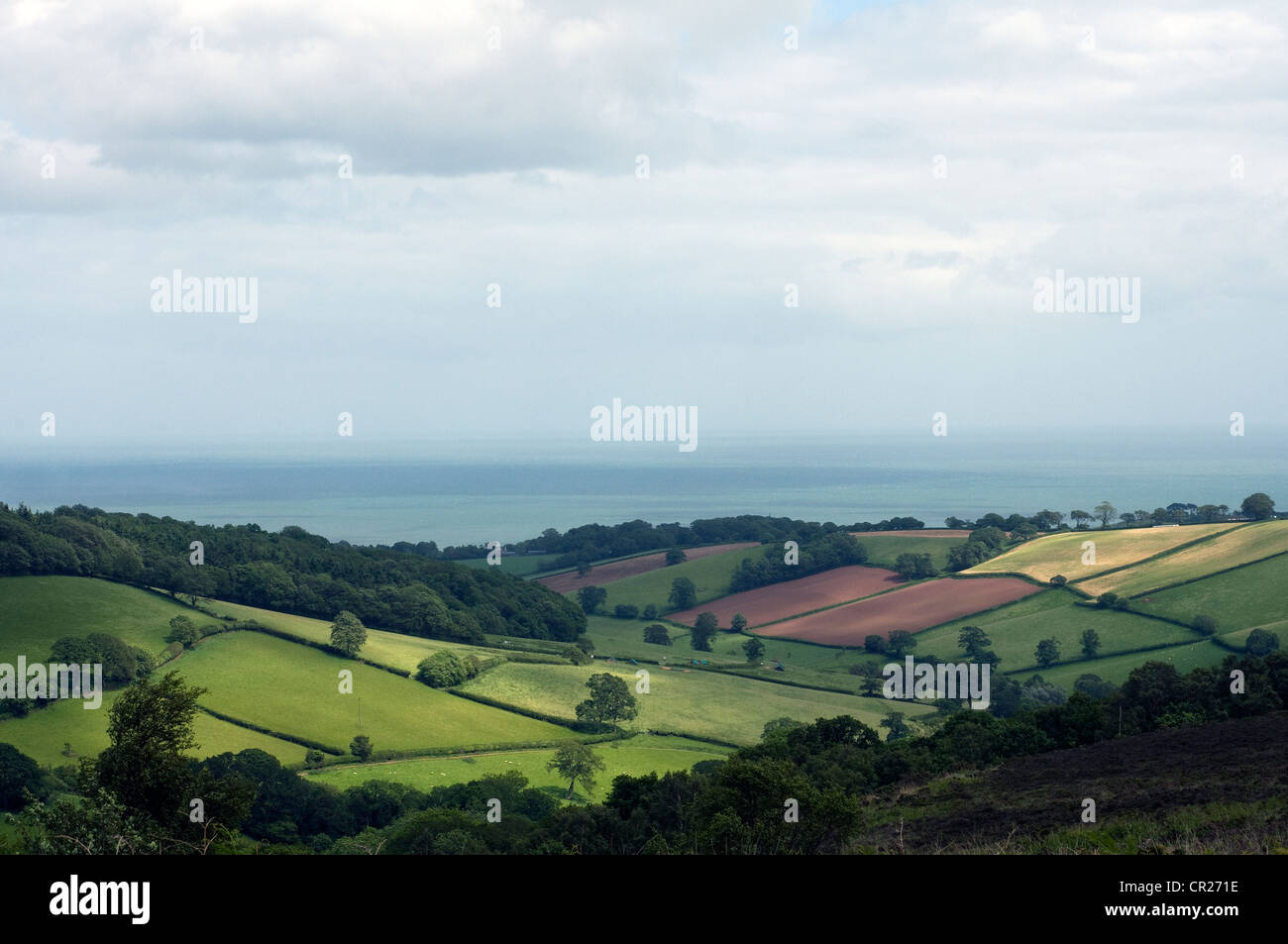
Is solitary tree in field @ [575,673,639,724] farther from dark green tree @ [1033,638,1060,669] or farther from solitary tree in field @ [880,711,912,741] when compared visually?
dark green tree @ [1033,638,1060,669]

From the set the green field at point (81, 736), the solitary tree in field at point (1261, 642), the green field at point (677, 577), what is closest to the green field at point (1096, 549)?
the solitary tree in field at point (1261, 642)

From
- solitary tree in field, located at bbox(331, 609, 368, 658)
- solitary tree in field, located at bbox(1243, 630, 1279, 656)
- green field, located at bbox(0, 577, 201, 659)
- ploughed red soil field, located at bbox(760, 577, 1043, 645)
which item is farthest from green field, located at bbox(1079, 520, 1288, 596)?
green field, located at bbox(0, 577, 201, 659)

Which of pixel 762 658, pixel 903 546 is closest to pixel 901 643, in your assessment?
pixel 762 658

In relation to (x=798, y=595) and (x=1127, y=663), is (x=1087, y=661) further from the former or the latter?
(x=798, y=595)

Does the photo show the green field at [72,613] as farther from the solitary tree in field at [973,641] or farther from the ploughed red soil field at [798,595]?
the solitary tree in field at [973,641]
